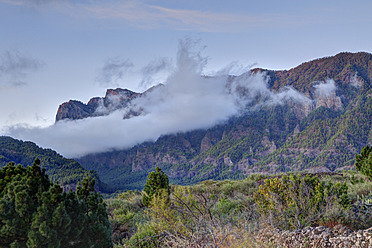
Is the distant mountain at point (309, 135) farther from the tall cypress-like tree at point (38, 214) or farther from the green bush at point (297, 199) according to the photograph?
→ the tall cypress-like tree at point (38, 214)

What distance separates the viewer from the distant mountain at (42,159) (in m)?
79.9

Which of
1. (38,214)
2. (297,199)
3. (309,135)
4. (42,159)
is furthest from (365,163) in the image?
(309,135)

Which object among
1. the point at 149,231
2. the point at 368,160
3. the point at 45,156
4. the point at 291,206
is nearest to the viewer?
the point at 149,231

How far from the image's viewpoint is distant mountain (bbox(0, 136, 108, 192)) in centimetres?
7986

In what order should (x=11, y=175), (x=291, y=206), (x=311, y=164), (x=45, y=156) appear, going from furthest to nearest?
(x=311, y=164) → (x=45, y=156) → (x=291, y=206) → (x=11, y=175)

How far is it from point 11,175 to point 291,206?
9807mm

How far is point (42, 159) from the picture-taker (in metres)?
84.9

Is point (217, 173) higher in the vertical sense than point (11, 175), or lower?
lower

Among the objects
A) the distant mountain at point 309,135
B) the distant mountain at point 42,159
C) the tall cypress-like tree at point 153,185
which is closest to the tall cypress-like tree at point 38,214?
the tall cypress-like tree at point 153,185

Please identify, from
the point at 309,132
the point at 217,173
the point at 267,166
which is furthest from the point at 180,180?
the point at 309,132

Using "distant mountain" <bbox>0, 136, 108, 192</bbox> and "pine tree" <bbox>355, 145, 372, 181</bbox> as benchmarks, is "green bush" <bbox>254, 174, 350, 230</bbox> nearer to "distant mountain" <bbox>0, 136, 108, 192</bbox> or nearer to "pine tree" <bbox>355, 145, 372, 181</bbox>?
"pine tree" <bbox>355, 145, 372, 181</bbox>

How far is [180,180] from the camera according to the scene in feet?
603

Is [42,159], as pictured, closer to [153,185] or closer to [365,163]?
[153,185]

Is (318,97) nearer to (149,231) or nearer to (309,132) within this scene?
(309,132)
